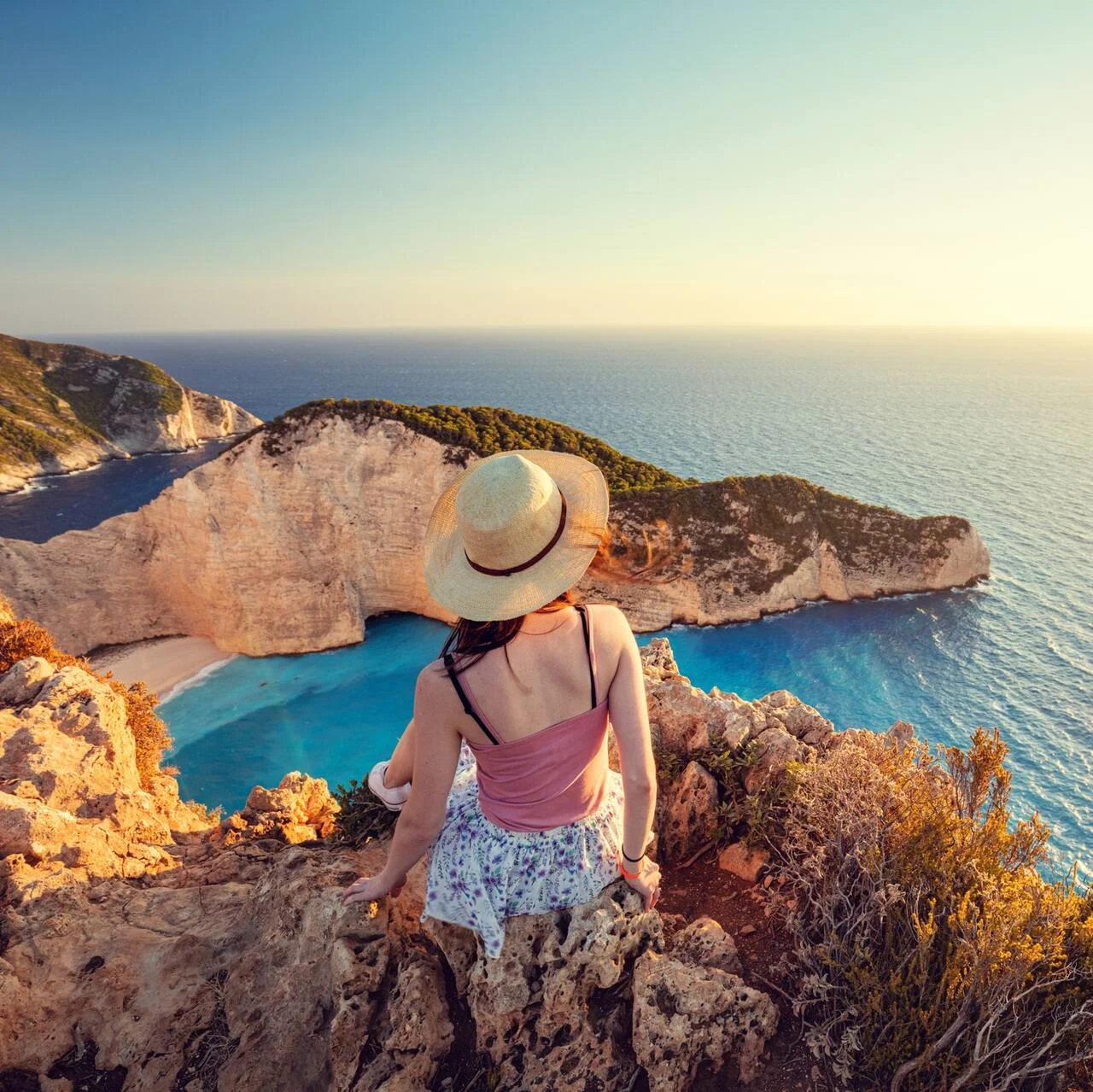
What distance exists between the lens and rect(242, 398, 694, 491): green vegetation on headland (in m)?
27.0

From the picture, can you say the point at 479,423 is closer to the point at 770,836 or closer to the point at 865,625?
the point at 865,625

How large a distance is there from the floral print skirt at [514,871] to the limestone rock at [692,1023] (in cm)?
58

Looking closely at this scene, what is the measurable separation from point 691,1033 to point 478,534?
8.97 ft

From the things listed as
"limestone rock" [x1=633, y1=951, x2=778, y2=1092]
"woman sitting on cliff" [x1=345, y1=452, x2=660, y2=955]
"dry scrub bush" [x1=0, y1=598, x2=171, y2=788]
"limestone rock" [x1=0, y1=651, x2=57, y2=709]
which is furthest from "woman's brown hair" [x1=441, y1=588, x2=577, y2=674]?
"dry scrub bush" [x1=0, y1=598, x2=171, y2=788]

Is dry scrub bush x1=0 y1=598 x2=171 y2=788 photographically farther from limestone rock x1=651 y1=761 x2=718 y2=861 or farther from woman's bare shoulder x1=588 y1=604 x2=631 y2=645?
woman's bare shoulder x1=588 y1=604 x2=631 y2=645

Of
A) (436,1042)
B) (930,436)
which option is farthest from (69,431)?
(930,436)

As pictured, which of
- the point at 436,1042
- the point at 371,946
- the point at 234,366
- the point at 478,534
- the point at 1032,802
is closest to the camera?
the point at 478,534

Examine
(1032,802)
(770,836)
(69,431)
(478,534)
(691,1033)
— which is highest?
(478,534)

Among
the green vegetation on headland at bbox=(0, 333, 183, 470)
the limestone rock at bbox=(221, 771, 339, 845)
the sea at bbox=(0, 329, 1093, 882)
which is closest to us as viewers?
the limestone rock at bbox=(221, 771, 339, 845)

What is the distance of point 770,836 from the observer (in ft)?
15.8

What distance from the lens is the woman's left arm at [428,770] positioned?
8.52 ft

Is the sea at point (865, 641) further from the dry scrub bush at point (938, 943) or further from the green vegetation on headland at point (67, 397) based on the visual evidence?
the green vegetation on headland at point (67, 397)

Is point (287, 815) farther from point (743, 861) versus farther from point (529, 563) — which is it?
point (529, 563)

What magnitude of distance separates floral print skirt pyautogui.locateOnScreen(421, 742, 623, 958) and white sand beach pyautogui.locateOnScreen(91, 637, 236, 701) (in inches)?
1062
